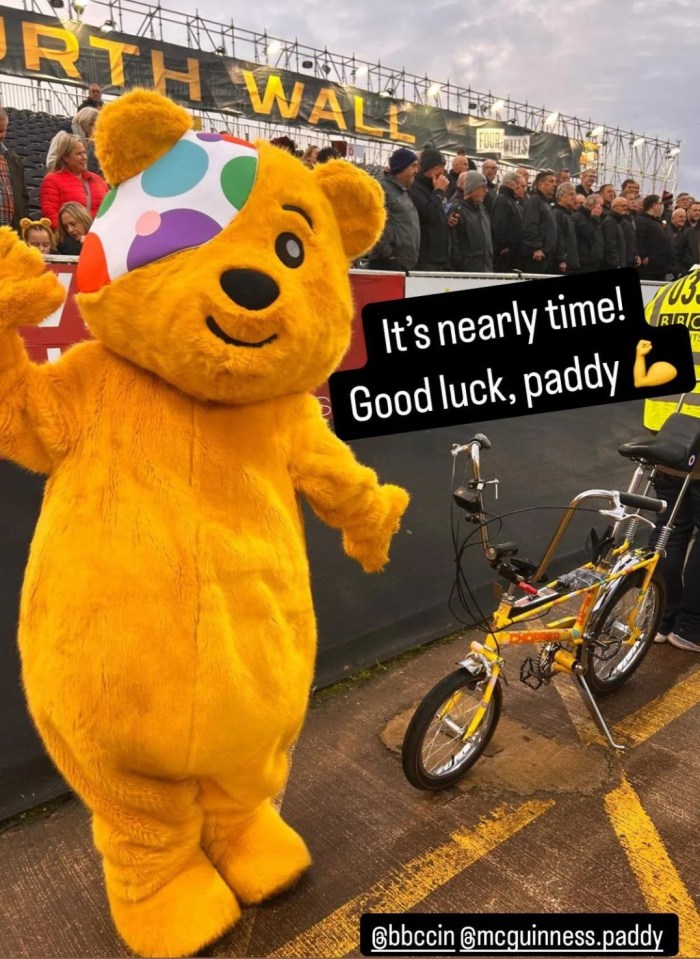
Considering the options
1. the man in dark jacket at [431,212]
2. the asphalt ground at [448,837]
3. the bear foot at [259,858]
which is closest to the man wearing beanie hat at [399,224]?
the man in dark jacket at [431,212]

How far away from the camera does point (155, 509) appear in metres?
1.56

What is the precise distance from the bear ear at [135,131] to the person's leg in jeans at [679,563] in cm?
306

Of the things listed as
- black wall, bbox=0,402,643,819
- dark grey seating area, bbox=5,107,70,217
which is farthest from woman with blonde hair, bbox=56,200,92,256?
dark grey seating area, bbox=5,107,70,217

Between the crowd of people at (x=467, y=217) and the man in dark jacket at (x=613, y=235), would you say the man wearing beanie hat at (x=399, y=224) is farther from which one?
the man in dark jacket at (x=613, y=235)

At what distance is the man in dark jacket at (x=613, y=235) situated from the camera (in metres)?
A: 10.0

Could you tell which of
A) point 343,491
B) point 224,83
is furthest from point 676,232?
point 343,491

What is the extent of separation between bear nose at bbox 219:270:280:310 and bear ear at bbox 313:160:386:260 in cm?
41

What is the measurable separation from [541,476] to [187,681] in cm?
430

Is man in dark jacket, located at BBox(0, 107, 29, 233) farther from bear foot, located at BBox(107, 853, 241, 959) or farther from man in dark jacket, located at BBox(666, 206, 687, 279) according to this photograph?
man in dark jacket, located at BBox(666, 206, 687, 279)

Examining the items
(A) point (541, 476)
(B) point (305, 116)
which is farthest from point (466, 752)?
(B) point (305, 116)

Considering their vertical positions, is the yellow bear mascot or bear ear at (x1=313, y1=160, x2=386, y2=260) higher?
bear ear at (x1=313, y1=160, x2=386, y2=260)

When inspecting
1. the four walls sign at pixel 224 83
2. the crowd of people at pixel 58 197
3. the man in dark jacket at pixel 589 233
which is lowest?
the crowd of people at pixel 58 197

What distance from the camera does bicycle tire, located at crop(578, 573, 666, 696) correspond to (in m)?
3.13

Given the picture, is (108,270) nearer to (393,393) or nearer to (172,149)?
(172,149)
